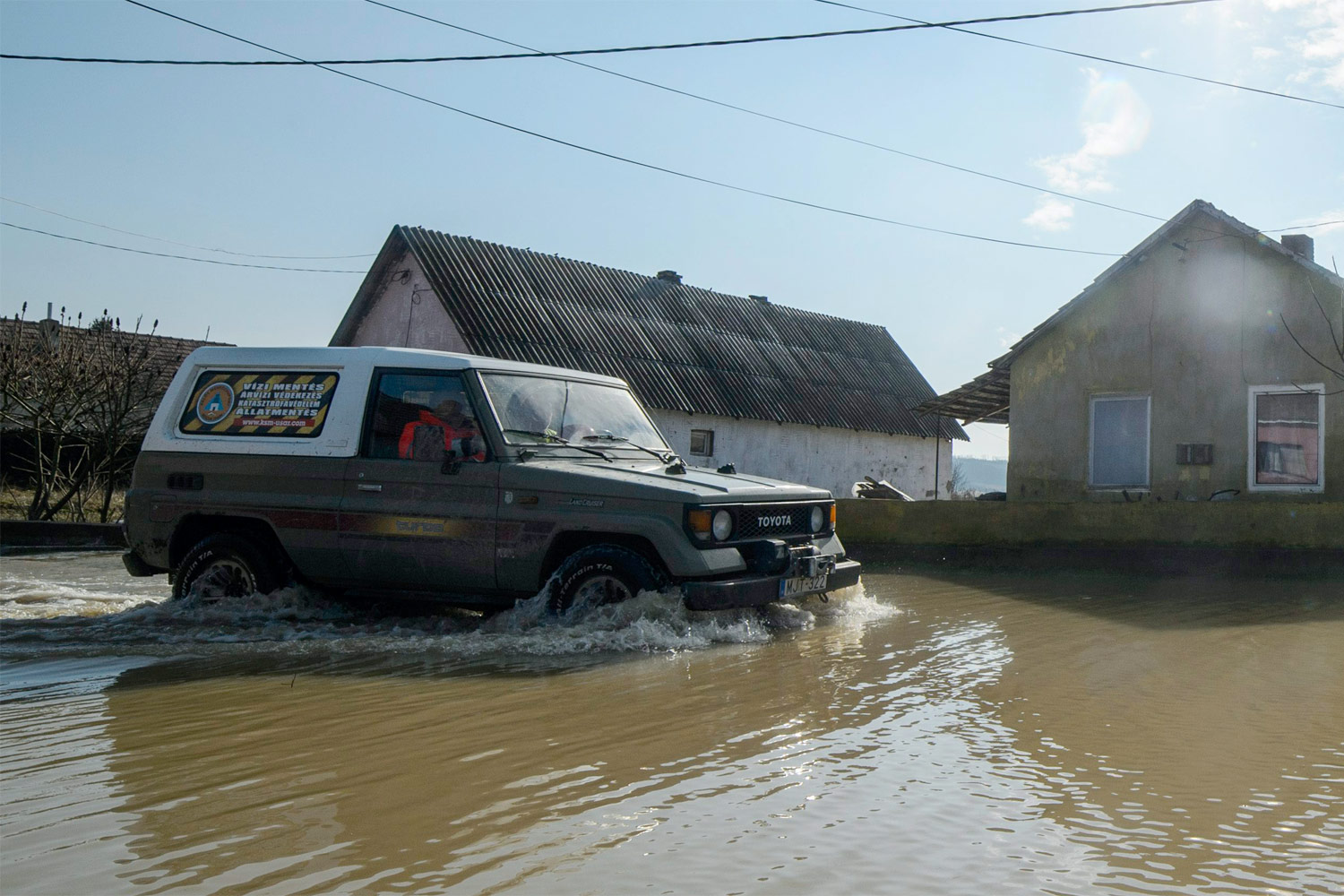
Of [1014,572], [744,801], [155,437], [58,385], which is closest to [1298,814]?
[744,801]

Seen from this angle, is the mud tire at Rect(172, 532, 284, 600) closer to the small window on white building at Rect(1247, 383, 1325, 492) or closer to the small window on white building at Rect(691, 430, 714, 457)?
the small window on white building at Rect(1247, 383, 1325, 492)

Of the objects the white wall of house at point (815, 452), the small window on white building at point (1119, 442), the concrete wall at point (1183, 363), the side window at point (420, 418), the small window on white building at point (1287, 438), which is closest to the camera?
the side window at point (420, 418)

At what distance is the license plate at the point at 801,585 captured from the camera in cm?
713

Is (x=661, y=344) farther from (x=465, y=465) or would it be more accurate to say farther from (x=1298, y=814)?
(x=1298, y=814)

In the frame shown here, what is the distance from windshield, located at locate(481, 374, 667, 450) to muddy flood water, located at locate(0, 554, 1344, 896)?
1166 mm

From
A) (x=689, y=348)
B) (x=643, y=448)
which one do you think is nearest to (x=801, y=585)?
(x=643, y=448)

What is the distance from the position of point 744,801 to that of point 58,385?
1847 centimetres

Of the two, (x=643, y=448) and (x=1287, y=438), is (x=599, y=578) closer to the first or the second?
(x=643, y=448)

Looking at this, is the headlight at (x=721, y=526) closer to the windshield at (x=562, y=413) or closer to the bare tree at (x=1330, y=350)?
the windshield at (x=562, y=413)

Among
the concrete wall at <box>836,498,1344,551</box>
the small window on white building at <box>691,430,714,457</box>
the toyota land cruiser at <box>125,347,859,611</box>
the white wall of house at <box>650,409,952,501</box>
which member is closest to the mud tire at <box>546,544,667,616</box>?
the toyota land cruiser at <box>125,347,859,611</box>

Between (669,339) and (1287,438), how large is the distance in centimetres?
1520

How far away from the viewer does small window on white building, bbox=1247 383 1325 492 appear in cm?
1471

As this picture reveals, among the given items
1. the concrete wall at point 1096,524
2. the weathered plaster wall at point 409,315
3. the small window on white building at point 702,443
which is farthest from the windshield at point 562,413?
the small window on white building at point 702,443

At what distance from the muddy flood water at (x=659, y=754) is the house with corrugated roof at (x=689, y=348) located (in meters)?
16.6
